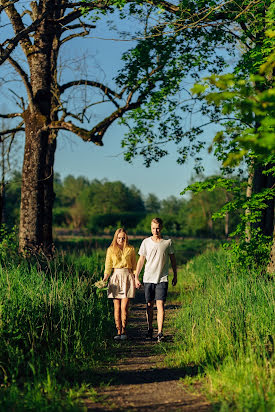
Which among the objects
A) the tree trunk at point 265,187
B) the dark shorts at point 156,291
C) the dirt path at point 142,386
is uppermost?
the tree trunk at point 265,187

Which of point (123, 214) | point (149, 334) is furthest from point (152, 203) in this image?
point (149, 334)

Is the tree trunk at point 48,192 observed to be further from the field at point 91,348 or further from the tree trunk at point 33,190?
the field at point 91,348

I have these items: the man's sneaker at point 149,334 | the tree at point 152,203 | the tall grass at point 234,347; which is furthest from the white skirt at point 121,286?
the tree at point 152,203

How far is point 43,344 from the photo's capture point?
653 centimetres

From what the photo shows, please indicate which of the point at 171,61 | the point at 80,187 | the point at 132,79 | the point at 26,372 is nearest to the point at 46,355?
the point at 26,372

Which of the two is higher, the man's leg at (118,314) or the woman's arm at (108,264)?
the woman's arm at (108,264)

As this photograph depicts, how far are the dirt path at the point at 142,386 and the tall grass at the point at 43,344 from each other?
344 millimetres

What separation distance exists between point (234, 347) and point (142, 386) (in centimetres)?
122

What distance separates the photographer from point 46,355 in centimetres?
611

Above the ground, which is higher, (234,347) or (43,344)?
(234,347)

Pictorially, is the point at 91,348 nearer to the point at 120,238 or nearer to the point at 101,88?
the point at 120,238

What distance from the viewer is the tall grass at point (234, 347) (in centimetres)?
480

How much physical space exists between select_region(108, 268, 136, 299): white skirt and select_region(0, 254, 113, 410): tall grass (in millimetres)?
451

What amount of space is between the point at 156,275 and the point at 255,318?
1.97m
